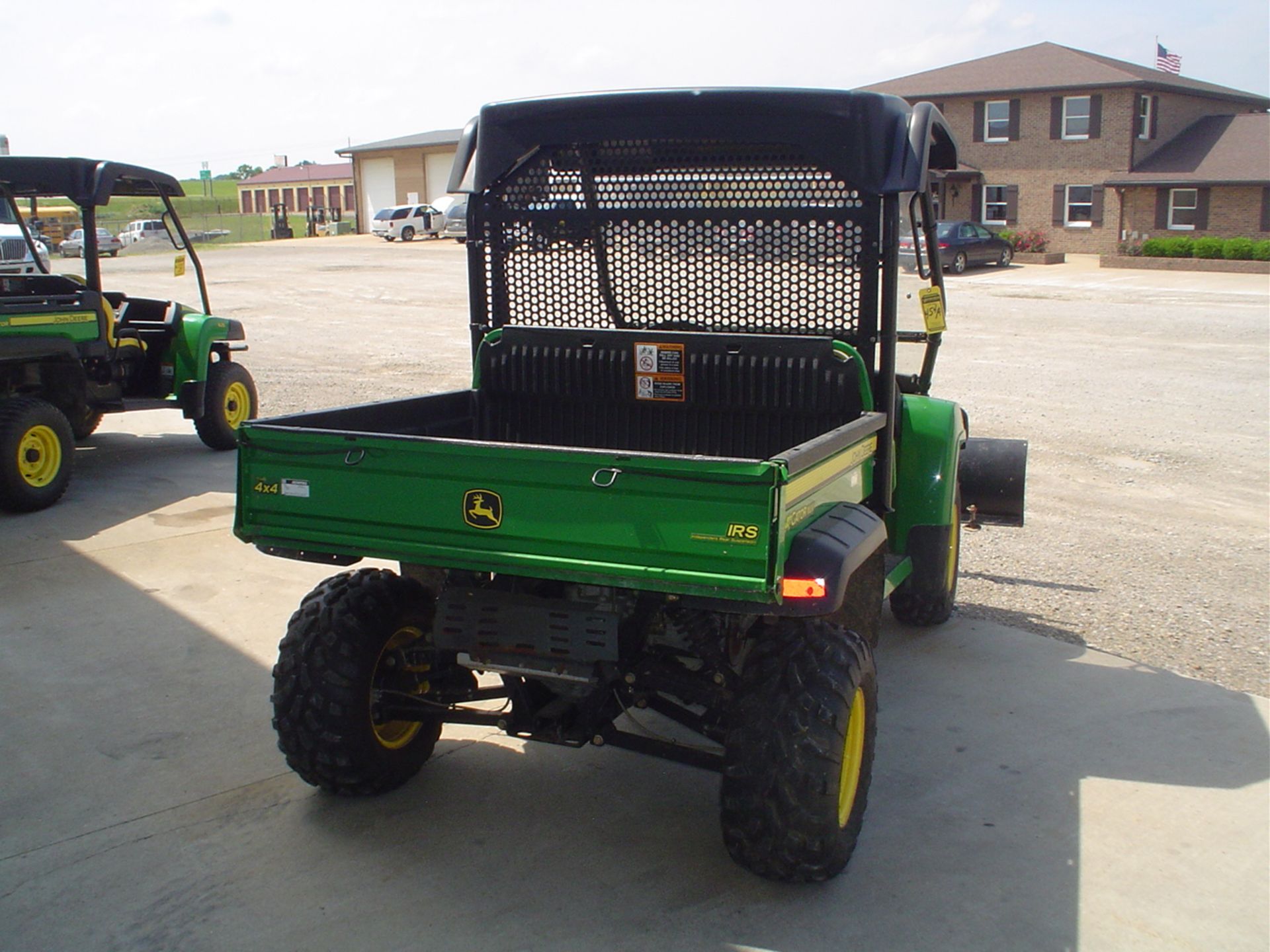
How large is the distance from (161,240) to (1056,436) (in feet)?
28.3

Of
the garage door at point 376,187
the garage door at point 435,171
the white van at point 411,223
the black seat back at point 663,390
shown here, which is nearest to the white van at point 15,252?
the black seat back at point 663,390

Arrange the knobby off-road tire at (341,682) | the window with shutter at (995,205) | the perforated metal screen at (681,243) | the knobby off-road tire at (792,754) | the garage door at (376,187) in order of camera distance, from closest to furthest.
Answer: the knobby off-road tire at (792,754), the knobby off-road tire at (341,682), the perforated metal screen at (681,243), the window with shutter at (995,205), the garage door at (376,187)

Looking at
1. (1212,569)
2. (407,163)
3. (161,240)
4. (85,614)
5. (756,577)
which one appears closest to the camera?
(756,577)

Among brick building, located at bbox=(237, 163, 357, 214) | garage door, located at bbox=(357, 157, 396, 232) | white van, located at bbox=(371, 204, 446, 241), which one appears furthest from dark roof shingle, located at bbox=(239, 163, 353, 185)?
white van, located at bbox=(371, 204, 446, 241)

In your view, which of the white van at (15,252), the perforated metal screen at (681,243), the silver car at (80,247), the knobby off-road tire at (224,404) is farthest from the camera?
the knobby off-road tire at (224,404)

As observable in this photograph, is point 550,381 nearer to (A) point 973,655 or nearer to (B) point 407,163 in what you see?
(A) point 973,655

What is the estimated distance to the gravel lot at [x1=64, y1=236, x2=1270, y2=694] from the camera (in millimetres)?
6312

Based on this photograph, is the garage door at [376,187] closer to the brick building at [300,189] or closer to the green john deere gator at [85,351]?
the brick building at [300,189]

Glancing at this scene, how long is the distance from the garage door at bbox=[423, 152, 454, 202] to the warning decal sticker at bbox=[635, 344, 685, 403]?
5191 centimetres

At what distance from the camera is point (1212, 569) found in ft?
22.7

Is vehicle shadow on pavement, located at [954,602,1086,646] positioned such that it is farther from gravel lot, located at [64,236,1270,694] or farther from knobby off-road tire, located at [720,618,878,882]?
knobby off-road tire, located at [720,618,878,882]

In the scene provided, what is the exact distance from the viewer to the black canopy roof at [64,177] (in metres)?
8.80

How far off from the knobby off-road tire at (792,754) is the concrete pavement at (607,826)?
0.61 ft

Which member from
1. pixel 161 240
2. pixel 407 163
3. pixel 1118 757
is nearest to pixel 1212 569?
pixel 1118 757
